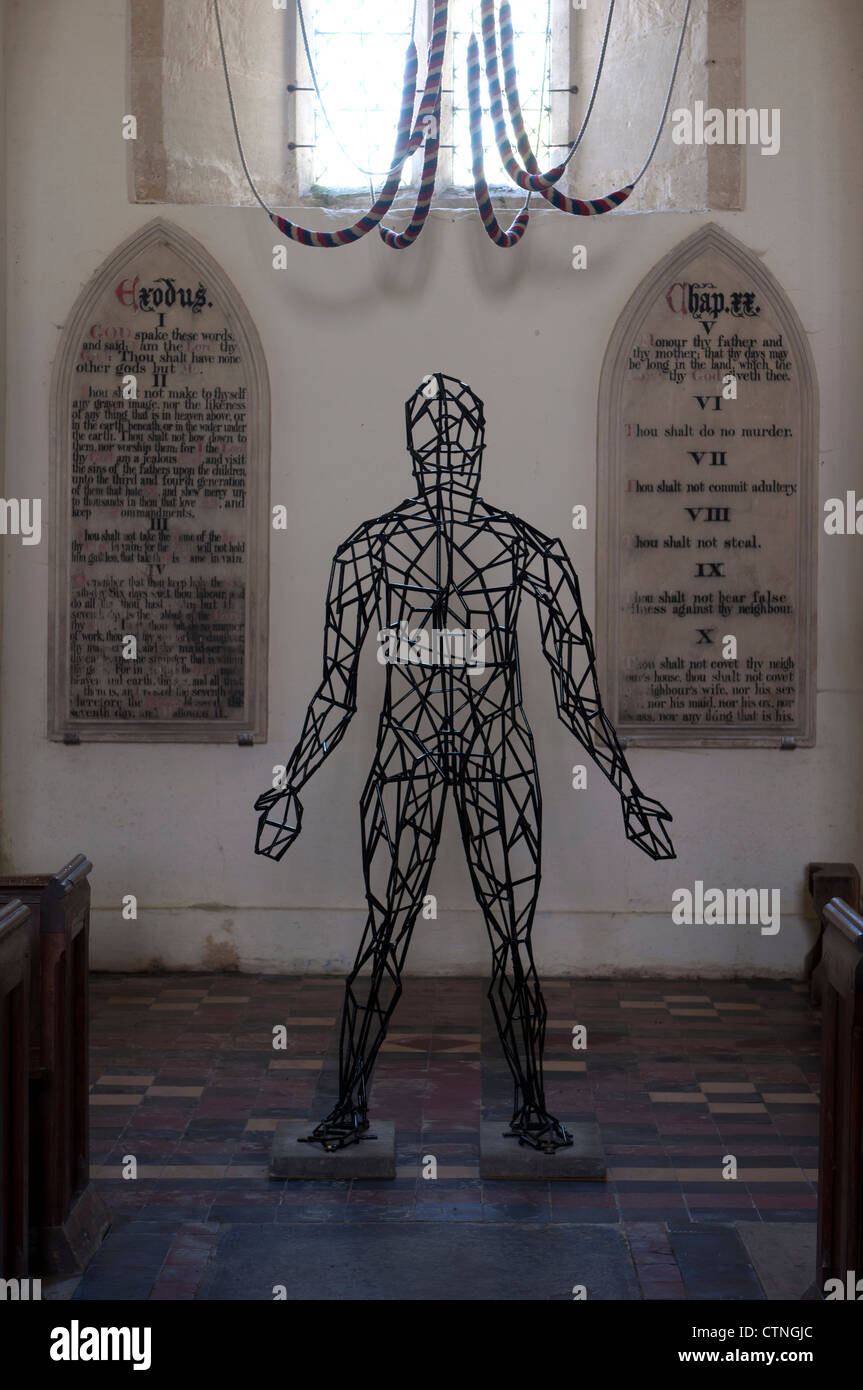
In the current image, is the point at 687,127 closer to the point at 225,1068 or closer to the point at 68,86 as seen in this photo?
the point at 68,86

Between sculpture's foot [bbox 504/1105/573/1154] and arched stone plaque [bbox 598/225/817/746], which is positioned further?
arched stone plaque [bbox 598/225/817/746]

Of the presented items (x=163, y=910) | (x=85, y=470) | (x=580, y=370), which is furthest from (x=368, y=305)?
(x=163, y=910)

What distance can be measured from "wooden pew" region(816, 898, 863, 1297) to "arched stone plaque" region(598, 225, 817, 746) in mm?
3122

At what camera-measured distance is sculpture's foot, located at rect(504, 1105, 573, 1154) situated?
392cm

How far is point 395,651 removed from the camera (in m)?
3.89

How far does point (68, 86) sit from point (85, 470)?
1.61 metres

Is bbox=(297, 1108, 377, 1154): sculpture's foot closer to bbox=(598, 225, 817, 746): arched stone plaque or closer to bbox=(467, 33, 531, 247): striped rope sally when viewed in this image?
bbox=(598, 225, 817, 746): arched stone plaque

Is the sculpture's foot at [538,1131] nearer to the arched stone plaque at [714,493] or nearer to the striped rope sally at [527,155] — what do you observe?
the arched stone plaque at [714,493]

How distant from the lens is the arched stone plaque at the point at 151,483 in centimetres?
598

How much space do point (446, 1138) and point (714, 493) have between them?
120 inches

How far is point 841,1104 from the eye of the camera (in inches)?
109

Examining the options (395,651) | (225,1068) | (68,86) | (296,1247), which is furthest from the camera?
(68,86)
